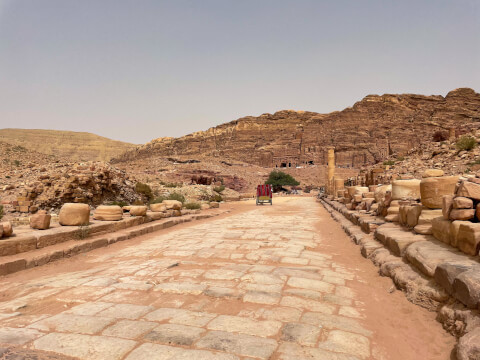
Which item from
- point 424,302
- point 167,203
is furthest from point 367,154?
point 424,302

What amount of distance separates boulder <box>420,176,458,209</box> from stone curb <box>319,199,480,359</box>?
61cm

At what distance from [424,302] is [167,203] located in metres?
9.70

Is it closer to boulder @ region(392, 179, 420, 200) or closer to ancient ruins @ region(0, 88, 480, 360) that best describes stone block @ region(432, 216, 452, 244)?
ancient ruins @ region(0, 88, 480, 360)

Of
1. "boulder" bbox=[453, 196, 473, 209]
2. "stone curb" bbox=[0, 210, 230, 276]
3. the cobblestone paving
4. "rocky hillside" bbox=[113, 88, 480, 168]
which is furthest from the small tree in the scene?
"boulder" bbox=[453, 196, 473, 209]

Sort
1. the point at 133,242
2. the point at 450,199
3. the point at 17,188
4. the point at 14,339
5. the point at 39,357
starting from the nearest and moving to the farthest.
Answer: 1. the point at 39,357
2. the point at 14,339
3. the point at 450,199
4. the point at 133,242
5. the point at 17,188

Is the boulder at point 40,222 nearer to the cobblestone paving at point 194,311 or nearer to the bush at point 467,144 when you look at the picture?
the cobblestone paving at point 194,311

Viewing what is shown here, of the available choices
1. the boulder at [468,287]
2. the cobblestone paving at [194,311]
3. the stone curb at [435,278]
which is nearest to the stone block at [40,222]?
the cobblestone paving at [194,311]

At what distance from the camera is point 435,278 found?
9.83 feet

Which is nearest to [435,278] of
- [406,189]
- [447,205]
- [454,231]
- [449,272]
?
[449,272]

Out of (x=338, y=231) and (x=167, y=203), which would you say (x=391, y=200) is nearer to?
(x=338, y=231)

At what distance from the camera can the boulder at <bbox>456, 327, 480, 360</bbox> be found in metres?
1.85

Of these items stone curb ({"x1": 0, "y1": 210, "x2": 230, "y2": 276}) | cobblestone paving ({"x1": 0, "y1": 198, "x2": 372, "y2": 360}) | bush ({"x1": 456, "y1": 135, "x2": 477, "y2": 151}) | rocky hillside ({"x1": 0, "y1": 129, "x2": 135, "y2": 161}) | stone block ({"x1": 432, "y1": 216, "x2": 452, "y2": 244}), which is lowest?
stone curb ({"x1": 0, "y1": 210, "x2": 230, "y2": 276})

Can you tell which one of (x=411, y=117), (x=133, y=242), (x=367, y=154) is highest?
(x=411, y=117)

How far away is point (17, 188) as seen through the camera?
13.6 metres
